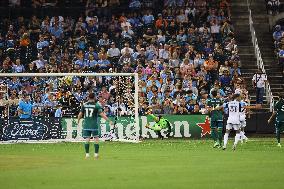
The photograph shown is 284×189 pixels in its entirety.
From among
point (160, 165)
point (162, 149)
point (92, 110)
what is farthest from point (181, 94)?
point (160, 165)

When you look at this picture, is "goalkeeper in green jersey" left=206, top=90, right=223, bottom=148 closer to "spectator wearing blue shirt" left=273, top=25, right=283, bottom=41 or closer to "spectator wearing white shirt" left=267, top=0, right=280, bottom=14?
"spectator wearing blue shirt" left=273, top=25, right=283, bottom=41

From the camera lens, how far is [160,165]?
24562 mm

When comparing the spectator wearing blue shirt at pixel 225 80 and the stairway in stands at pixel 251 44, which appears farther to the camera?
the stairway in stands at pixel 251 44

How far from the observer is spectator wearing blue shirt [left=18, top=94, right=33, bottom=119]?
125 ft

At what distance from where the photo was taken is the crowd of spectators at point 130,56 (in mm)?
39094

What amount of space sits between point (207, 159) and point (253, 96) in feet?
60.5

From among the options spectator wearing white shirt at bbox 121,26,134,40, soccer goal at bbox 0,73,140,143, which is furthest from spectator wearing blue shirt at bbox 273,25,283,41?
soccer goal at bbox 0,73,140,143

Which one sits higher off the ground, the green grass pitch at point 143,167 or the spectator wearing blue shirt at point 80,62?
the spectator wearing blue shirt at point 80,62

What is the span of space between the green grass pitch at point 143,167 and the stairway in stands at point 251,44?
11.7 meters

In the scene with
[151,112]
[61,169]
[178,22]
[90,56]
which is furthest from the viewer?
[178,22]

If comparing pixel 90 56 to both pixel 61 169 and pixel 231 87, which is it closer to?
pixel 231 87

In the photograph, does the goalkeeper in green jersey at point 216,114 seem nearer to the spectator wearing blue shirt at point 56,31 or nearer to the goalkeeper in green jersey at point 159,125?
the goalkeeper in green jersey at point 159,125

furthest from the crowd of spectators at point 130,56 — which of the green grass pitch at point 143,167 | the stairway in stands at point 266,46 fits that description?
the green grass pitch at point 143,167

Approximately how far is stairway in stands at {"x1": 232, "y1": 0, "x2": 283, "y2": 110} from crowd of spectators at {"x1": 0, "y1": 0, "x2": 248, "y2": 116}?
4.46 ft
